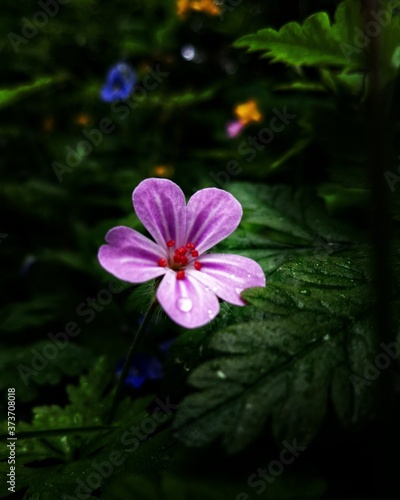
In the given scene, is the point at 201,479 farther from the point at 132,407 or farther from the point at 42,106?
the point at 42,106

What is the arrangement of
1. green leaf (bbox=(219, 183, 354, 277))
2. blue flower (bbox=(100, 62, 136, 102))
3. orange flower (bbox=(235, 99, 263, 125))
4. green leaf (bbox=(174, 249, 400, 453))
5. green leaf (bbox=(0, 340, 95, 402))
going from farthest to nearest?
blue flower (bbox=(100, 62, 136, 102)), orange flower (bbox=(235, 99, 263, 125)), green leaf (bbox=(0, 340, 95, 402)), green leaf (bbox=(219, 183, 354, 277)), green leaf (bbox=(174, 249, 400, 453))

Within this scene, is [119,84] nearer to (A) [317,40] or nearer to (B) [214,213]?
(A) [317,40]

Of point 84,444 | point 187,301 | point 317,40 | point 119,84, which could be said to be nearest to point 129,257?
point 187,301

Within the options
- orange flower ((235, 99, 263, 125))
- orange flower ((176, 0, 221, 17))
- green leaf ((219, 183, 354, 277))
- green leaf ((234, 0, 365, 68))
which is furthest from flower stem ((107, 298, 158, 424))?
orange flower ((176, 0, 221, 17))

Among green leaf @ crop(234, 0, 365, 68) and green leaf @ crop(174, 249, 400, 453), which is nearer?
green leaf @ crop(174, 249, 400, 453)

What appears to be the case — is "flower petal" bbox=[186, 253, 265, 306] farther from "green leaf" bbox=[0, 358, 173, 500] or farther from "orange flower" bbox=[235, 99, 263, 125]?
"orange flower" bbox=[235, 99, 263, 125]

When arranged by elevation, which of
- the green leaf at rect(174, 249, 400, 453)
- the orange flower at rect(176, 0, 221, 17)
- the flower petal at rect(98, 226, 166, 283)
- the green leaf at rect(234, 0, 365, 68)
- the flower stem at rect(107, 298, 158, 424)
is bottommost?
the green leaf at rect(174, 249, 400, 453)

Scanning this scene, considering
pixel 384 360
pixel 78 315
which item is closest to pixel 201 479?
pixel 384 360
